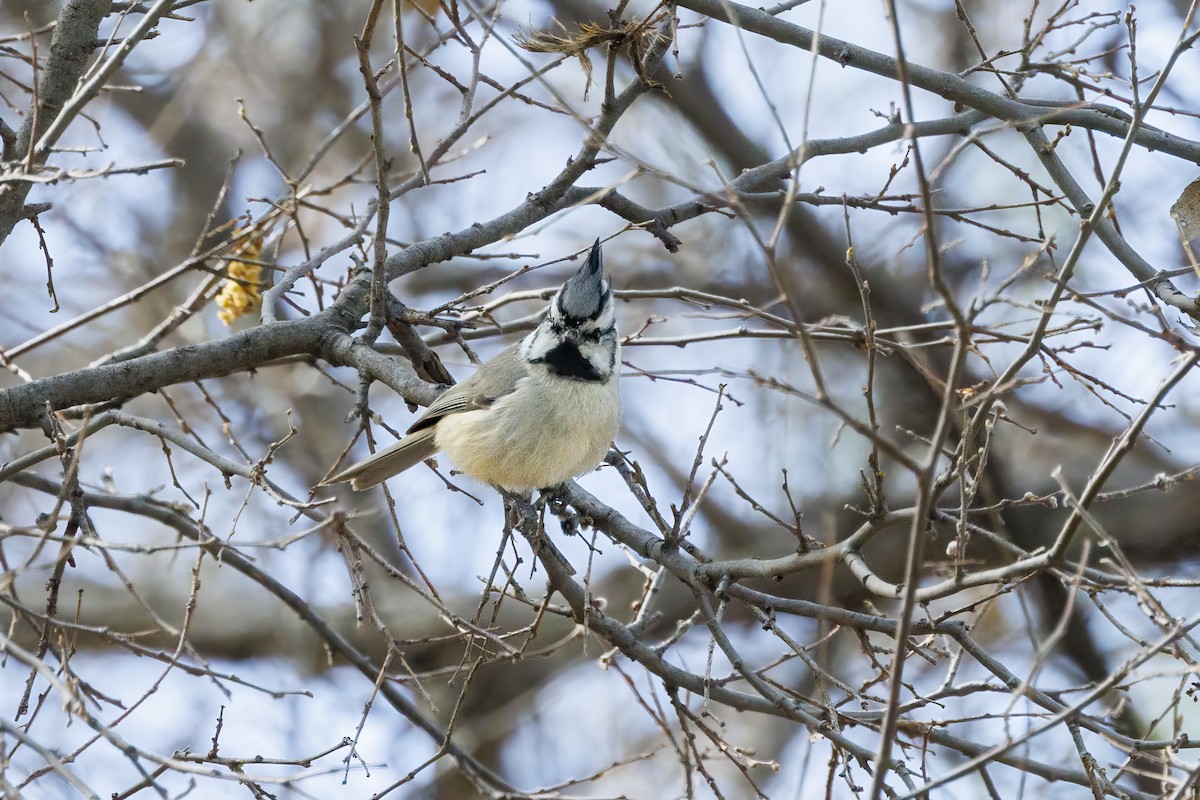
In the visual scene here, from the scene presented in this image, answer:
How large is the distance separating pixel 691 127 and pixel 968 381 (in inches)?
134

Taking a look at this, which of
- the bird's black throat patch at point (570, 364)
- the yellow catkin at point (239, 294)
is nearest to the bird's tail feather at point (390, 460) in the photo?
the bird's black throat patch at point (570, 364)

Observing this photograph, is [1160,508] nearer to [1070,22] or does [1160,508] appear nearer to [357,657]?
[1070,22]

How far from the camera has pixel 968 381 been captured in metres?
7.07

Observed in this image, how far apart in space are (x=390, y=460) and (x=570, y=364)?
91cm

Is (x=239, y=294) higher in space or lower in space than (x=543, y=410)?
higher

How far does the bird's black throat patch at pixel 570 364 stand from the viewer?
4504mm

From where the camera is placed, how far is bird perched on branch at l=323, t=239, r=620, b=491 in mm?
4336

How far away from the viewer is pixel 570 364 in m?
4.53

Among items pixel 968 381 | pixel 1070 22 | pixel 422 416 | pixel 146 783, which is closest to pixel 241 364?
pixel 422 416

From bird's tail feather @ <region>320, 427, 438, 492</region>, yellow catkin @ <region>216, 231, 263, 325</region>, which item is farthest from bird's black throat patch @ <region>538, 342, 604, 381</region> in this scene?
yellow catkin @ <region>216, 231, 263, 325</region>

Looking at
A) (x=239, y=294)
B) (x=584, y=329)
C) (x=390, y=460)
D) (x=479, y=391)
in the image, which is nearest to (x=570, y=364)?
(x=584, y=329)

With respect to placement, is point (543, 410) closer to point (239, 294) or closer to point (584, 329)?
point (584, 329)

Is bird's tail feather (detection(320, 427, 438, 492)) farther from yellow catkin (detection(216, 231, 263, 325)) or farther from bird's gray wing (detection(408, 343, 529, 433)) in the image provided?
yellow catkin (detection(216, 231, 263, 325))

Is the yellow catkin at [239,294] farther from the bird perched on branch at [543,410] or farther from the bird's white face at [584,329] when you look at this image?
the bird's white face at [584,329]
